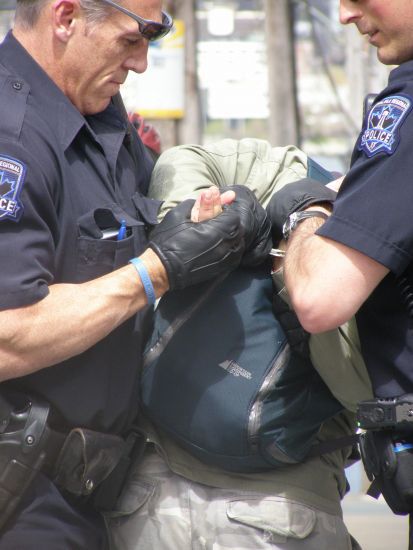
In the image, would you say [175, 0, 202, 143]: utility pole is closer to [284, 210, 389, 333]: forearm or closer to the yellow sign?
the yellow sign

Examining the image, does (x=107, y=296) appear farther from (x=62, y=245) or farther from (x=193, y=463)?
(x=193, y=463)

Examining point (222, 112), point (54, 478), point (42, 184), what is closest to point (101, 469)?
point (54, 478)

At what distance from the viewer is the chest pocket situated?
8.46ft

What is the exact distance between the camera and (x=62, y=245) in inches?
100

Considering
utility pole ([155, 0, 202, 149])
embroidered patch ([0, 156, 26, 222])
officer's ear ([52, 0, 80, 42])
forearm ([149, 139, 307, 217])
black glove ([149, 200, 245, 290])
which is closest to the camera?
embroidered patch ([0, 156, 26, 222])

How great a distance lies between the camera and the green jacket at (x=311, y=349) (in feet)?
8.55

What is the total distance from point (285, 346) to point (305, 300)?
0.37m

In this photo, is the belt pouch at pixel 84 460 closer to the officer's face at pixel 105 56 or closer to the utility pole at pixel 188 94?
the officer's face at pixel 105 56

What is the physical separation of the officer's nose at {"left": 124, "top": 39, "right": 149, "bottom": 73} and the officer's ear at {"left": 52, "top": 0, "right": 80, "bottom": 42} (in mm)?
173

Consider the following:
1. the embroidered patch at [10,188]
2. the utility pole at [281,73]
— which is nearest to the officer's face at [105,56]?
→ the embroidered patch at [10,188]

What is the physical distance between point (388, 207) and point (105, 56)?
88 centimetres

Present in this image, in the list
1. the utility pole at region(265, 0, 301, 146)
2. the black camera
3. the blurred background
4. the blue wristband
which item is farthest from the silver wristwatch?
the utility pole at region(265, 0, 301, 146)

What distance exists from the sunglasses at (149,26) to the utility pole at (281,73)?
285 inches

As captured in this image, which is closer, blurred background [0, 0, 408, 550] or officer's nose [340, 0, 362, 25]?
officer's nose [340, 0, 362, 25]
